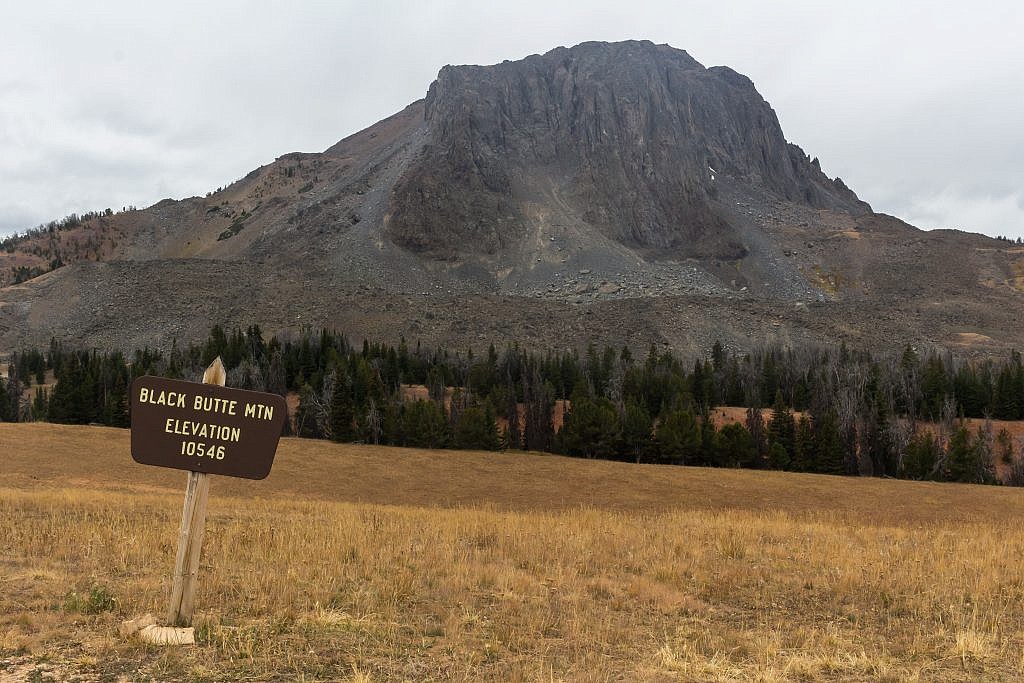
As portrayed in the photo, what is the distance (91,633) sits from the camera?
7508mm

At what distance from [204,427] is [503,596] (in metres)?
4.95

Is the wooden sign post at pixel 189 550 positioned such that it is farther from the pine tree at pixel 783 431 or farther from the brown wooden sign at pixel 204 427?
the pine tree at pixel 783 431

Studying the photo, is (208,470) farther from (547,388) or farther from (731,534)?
(547,388)

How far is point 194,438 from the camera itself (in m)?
7.59

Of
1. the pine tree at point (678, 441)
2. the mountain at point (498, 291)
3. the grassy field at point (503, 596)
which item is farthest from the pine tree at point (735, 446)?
the mountain at point (498, 291)

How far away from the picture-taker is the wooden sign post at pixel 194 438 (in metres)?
7.50

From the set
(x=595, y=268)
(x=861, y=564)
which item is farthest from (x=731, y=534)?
Result: (x=595, y=268)

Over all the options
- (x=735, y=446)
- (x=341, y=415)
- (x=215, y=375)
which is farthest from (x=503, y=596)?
(x=735, y=446)

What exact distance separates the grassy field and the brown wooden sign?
76.6 inches

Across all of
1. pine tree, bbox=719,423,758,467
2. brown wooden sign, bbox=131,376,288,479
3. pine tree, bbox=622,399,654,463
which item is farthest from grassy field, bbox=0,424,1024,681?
pine tree, bbox=719,423,758,467

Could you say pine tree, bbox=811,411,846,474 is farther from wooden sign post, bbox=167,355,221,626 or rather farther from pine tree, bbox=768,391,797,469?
wooden sign post, bbox=167,355,221,626

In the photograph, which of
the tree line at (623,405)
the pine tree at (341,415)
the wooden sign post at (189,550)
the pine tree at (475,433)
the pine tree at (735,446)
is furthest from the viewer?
the tree line at (623,405)

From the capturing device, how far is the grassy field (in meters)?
7.02

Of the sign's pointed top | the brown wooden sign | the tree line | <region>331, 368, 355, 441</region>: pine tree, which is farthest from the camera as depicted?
the tree line
